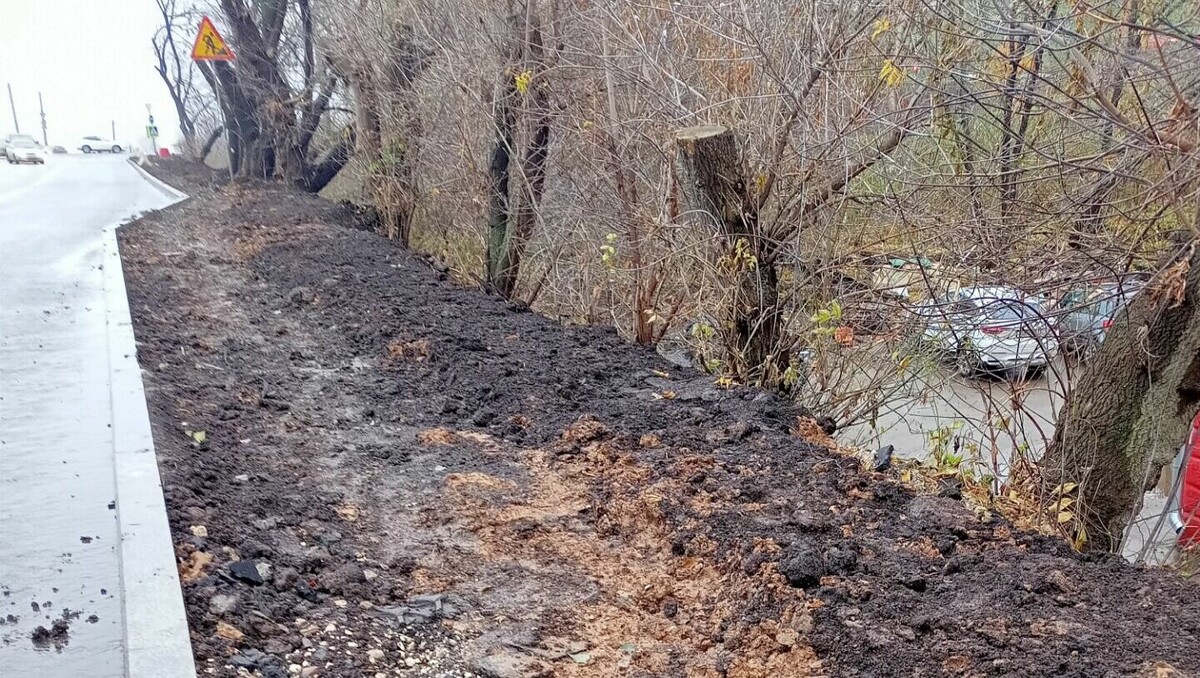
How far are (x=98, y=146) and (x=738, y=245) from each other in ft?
215

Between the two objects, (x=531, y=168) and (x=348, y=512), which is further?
(x=531, y=168)

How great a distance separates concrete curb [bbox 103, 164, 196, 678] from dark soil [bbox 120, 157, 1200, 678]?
0.32 ft

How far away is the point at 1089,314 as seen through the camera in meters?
4.13

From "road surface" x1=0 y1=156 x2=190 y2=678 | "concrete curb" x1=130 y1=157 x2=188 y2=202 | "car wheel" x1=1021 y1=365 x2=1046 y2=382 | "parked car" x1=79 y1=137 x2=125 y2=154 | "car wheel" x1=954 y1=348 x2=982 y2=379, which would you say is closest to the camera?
"road surface" x1=0 y1=156 x2=190 y2=678

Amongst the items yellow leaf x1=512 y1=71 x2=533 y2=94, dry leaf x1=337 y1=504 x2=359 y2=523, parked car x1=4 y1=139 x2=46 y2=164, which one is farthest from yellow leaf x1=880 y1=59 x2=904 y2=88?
parked car x1=4 y1=139 x2=46 y2=164

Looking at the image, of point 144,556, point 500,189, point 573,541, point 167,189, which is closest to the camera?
point 144,556

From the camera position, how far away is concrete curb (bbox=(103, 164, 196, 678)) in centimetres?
237

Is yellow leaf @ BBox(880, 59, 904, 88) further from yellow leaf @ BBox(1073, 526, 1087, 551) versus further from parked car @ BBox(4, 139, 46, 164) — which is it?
parked car @ BBox(4, 139, 46, 164)

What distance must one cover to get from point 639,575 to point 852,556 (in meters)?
0.77

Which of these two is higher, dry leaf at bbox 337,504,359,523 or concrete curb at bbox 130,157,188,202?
concrete curb at bbox 130,157,188,202

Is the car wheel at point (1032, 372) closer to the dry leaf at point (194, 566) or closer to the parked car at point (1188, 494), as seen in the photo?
the parked car at point (1188, 494)

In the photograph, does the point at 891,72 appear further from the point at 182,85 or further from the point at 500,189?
the point at 182,85

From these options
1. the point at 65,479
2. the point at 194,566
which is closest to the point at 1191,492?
the point at 194,566

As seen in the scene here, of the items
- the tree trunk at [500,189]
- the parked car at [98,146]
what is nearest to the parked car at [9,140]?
the parked car at [98,146]
